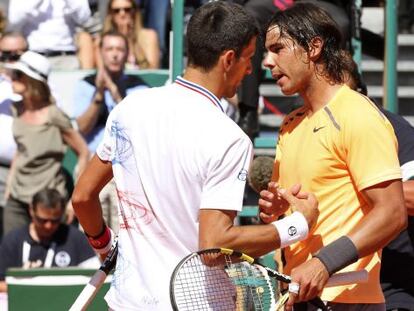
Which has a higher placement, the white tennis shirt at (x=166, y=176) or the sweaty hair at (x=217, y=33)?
the sweaty hair at (x=217, y=33)

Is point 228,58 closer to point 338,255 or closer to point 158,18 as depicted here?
point 338,255

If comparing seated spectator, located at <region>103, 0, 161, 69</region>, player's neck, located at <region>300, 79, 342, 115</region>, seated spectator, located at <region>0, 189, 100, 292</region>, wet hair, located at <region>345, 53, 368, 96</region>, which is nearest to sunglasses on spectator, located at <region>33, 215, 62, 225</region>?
seated spectator, located at <region>0, 189, 100, 292</region>

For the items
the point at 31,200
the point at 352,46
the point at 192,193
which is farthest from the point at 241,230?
the point at 31,200

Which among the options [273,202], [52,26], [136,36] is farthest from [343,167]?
[52,26]

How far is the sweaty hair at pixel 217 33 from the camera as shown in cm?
420

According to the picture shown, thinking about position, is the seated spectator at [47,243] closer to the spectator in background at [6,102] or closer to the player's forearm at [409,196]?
the spectator in background at [6,102]

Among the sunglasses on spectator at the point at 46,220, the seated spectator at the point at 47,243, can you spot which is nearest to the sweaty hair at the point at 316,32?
the seated spectator at the point at 47,243

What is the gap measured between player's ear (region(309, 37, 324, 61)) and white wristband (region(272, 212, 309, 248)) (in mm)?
678

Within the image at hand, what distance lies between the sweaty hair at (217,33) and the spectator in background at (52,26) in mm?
5668

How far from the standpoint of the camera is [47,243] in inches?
332

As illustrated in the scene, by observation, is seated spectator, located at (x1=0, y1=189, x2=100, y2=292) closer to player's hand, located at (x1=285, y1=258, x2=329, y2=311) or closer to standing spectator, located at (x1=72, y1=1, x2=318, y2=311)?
standing spectator, located at (x1=72, y1=1, x2=318, y2=311)

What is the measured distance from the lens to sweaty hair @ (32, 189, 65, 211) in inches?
334

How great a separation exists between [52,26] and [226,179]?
6.07m

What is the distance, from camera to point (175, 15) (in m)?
8.27
